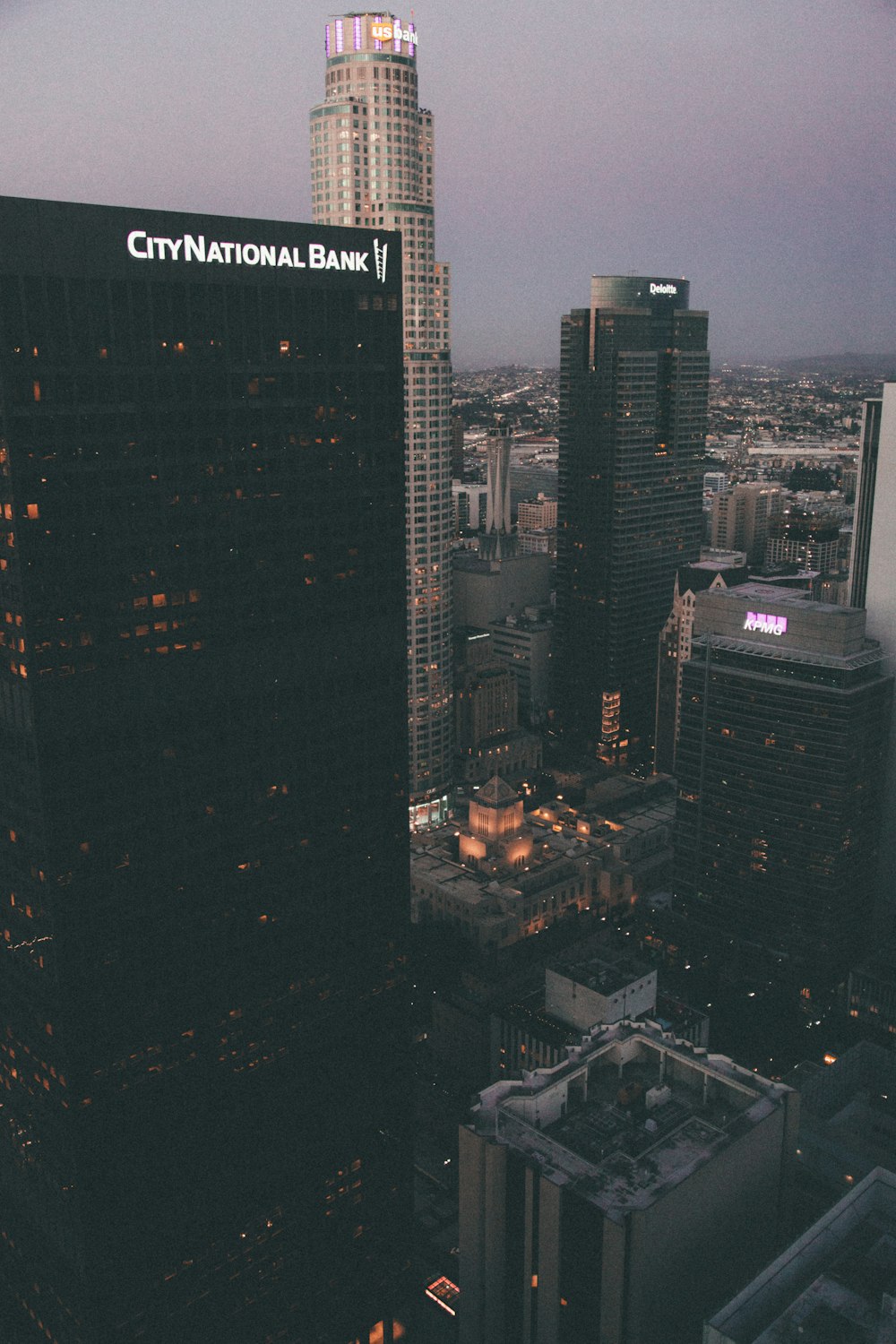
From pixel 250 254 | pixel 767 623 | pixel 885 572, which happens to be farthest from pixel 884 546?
pixel 250 254

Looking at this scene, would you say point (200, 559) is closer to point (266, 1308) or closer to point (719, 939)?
point (266, 1308)

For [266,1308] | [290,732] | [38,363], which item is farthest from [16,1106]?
[38,363]

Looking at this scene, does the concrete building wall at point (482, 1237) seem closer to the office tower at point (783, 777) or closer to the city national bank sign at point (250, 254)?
the city national bank sign at point (250, 254)

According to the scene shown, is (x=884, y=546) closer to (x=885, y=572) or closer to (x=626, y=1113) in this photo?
(x=885, y=572)

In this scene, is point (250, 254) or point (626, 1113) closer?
point (250, 254)

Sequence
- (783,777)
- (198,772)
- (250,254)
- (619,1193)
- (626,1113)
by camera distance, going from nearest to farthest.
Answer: (250,254) < (619,1193) < (198,772) < (626,1113) < (783,777)

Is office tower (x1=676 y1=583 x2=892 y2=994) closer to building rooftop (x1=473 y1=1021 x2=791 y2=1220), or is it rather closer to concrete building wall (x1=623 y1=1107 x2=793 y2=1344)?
building rooftop (x1=473 y1=1021 x2=791 y2=1220)
